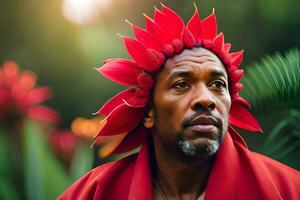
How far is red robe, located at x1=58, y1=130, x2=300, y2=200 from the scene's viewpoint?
2.69m

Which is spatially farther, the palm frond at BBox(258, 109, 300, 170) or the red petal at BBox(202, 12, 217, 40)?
the palm frond at BBox(258, 109, 300, 170)

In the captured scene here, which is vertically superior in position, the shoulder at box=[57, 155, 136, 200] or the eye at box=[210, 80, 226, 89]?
the eye at box=[210, 80, 226, 89]

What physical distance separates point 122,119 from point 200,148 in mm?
437

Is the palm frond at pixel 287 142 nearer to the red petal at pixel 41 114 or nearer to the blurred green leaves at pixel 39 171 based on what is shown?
the blurred green leaves at pixel 39 171

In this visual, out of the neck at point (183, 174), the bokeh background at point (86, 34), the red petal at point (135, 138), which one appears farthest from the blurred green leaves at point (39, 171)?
the neck at point (183, 174)

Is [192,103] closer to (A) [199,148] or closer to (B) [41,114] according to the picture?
(A) [199,148]

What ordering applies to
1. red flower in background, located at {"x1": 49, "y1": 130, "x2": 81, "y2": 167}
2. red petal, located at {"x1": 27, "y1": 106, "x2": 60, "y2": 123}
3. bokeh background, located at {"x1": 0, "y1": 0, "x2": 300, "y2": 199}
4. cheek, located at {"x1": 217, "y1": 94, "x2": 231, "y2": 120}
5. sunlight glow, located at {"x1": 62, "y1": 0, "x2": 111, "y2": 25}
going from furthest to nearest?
1. sunlight glow, located at {"x1": 62, "y1": 0, "x2": 111, "y2": 25}
2. red flower in background, located at {"x1": 49, "y1": 130, "x2": 81, "y2": 167}
3. bokeh background, located at {"x1": 0, "y1": 0, "x2": 300, "y2": 199}
4. red petal, located at {"x1": 27, "y1": 106, "x2": 60, "y2": 123}
5. cheek, located at {"x1": 217, "y1": 94, "x2": 231, "y2": 120}

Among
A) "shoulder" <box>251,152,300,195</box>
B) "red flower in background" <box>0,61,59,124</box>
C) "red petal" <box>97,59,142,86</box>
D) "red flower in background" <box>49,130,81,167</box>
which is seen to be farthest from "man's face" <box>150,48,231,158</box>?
"red flower in background" <box>49,130,81,167</box>

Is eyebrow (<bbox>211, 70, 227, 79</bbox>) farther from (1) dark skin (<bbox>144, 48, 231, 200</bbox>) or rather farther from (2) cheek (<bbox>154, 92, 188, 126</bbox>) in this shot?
(2) cheek (<bbox>154, 92, 188, 126</bbox>)

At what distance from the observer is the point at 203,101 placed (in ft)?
8.96

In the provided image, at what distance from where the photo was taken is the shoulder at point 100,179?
2.91 metres

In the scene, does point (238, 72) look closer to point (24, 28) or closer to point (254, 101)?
point (254, 101)

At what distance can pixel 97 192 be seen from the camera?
2.88m

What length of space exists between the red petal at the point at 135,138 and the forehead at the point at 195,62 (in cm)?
33
